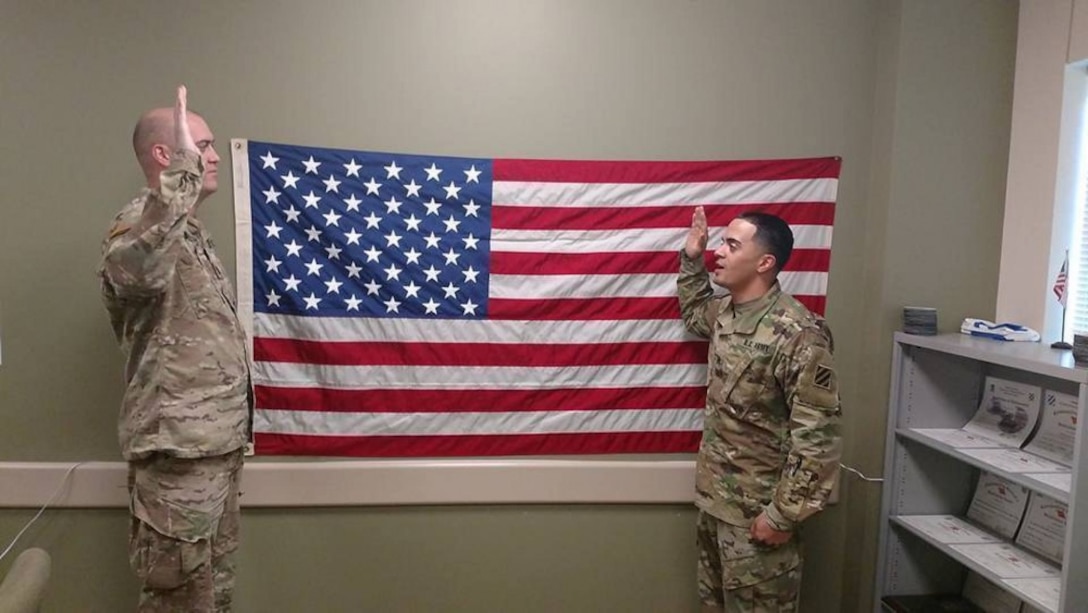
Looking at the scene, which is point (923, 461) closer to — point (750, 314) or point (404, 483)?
point (750, 314)

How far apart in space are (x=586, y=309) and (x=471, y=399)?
20.9 inches

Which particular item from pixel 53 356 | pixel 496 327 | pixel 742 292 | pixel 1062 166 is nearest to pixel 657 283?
pixel 742 292

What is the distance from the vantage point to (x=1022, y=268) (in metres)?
2.24

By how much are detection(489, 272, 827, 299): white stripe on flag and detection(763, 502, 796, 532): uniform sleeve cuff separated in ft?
2.70

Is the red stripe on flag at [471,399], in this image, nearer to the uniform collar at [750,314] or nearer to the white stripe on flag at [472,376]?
the white stripe on flag at [472,376]

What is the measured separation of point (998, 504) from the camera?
2178mm

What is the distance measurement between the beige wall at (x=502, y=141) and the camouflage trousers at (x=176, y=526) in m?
0.56

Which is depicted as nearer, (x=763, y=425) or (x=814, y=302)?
(x=763, y=425)

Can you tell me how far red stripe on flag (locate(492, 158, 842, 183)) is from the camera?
227cm

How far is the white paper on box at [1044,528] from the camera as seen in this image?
194 centimetres

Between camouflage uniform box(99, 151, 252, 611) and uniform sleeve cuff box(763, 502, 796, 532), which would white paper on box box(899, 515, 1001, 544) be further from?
camouflage uniform box(99, 151, 252, 611)

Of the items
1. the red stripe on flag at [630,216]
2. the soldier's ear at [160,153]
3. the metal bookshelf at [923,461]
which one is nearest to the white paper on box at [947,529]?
the metal bookshelf at [923,461]

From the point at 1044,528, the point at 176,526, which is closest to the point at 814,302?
the point at 1044,528

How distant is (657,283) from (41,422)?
219 centimetres
